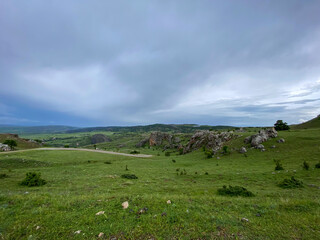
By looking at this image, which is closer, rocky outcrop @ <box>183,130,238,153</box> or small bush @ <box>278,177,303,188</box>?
small bush @ <box>278,177,303,188</box>

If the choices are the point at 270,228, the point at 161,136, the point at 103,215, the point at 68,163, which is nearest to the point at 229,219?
the point at 270,228

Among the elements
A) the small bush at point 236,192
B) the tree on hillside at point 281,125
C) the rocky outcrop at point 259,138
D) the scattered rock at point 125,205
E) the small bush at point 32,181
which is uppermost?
the tree on hillside at point 281,125

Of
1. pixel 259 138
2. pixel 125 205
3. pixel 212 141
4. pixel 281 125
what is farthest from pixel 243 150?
pixel 281 125

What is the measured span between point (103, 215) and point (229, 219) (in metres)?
6.25

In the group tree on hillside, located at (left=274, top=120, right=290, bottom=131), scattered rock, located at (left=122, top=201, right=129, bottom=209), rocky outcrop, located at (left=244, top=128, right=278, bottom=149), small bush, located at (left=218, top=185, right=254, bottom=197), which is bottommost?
small bush, located at (left=218, top=185, right=254, bottom=197)

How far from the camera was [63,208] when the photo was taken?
752 cm

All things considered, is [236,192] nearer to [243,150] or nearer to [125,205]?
[125,205]

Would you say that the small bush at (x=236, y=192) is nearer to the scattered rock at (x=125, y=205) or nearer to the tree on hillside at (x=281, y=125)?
the scattered rock at (x=125, y=205)

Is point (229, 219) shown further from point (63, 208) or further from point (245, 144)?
point (245, 144)

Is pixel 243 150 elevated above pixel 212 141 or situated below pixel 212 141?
below

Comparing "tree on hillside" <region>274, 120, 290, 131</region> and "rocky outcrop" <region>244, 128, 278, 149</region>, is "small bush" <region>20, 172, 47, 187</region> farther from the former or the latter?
"tree on hillside" <region>274, 120, 290, 131</region>

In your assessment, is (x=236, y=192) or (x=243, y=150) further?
(x=243, y=150)

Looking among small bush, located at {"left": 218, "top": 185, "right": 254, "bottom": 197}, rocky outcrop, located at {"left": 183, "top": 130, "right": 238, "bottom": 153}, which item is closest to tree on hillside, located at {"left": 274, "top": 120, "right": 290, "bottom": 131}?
rocky outcrop, located at {"left": 183, "top": 130, "right": 238, "bottom": 153}

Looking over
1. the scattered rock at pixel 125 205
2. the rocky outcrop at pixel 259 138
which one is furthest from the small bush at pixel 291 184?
the rocky outcrop at pixel 259 138
